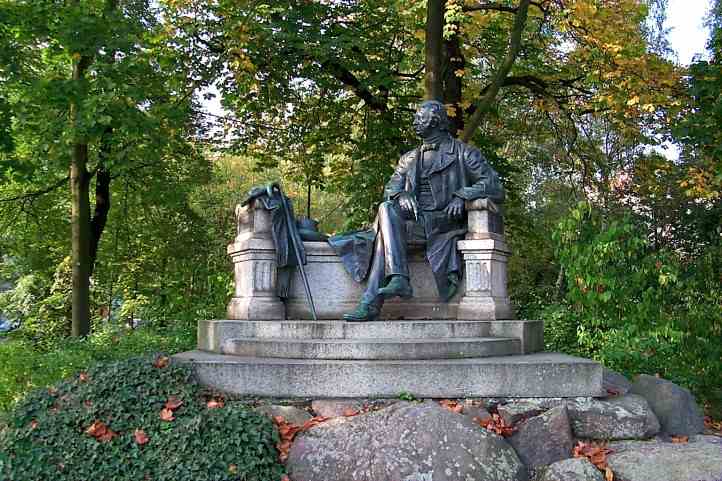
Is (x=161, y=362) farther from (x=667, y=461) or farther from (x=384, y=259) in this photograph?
(x=667, y=461)

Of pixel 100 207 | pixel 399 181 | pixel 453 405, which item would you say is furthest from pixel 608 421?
pixel 100 207

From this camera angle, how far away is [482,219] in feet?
21.6

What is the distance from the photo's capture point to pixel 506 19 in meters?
13.8

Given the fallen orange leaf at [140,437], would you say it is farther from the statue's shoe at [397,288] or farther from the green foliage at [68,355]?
the green foliage at [68,355]

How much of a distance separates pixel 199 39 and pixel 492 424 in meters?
9.61

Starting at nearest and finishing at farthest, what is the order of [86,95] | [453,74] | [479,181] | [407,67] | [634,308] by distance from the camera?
1. [479,181]
2. [634,308]
3. [86,95]
4. [407,67]
5. [453,74]

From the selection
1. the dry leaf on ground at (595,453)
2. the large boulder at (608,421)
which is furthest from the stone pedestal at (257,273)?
the dry leaf on ground at (595,453)

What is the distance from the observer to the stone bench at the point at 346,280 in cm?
651

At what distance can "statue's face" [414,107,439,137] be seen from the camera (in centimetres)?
712

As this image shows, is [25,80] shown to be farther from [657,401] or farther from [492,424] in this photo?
[657,401]

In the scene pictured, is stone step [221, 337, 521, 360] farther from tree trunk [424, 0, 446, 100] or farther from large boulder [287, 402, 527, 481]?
tree trunk [424, 0, 446, 100]

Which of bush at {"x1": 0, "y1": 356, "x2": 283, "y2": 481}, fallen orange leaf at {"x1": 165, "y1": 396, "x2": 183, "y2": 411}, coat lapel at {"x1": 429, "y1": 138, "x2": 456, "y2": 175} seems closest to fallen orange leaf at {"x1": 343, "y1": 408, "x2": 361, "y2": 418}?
bush at {"x1": 0, "y1": 356, "x2": 283, "y2": 481}

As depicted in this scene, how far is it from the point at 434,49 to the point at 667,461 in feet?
24.3

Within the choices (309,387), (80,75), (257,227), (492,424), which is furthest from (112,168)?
(492,424)
